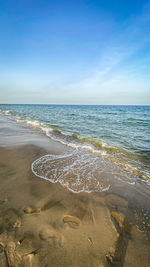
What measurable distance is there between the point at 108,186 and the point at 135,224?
40.0 inches

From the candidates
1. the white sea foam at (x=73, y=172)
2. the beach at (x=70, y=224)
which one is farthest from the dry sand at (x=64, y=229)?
the white sea foam at (x=73, y=172)

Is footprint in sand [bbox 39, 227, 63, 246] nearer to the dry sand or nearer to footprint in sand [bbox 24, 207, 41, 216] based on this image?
the dry sand

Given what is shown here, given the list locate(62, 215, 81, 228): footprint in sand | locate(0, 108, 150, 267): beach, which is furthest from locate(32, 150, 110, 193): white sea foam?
locate(62, 215, 81, 228): footprint in sand

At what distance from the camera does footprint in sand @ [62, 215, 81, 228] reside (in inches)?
69.8

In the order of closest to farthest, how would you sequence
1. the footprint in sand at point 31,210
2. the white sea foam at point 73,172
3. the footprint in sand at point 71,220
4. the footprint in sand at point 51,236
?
the footprint in sand at point 51,236 → the footprint in sand at point 71,220 → the footprint in sand at point 31,210 → the white sea foam at point 73,172

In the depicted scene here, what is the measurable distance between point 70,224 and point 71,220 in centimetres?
8

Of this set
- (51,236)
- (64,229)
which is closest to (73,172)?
(64,229)

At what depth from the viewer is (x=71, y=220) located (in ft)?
6.11

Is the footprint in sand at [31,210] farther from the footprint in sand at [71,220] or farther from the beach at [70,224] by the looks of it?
the footprint in sand at [71,220]

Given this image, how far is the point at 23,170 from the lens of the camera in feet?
10.7

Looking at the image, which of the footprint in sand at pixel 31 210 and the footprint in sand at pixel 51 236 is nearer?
the footprint in sand at pixel 51 236

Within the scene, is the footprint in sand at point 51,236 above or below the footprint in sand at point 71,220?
above

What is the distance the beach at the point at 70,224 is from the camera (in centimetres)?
136

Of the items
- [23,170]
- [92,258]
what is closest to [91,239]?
[92,258]
